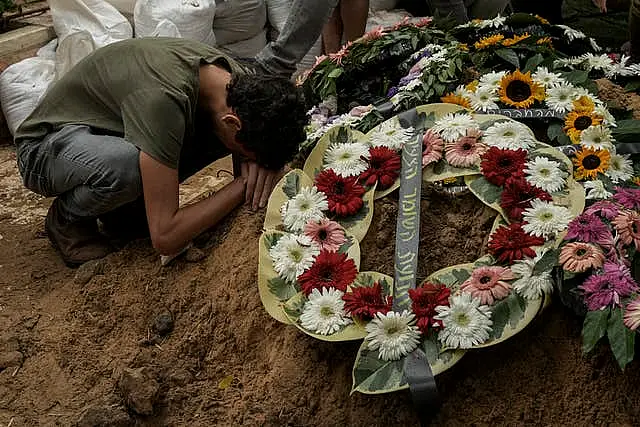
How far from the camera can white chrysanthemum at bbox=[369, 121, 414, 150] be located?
2.68m

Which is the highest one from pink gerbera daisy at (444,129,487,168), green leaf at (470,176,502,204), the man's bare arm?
pink gerbera daisy at (444,129,487,168)

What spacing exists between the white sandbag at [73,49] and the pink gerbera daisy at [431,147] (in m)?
2.33

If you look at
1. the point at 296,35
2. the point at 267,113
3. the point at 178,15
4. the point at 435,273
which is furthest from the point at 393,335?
the point at 178,15

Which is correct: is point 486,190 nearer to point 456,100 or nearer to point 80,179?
point 456,100

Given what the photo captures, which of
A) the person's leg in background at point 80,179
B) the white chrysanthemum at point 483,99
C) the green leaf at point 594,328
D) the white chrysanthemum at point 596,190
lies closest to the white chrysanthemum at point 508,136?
the white chrysanthemum at point 483,99

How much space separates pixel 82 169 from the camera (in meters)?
2.82

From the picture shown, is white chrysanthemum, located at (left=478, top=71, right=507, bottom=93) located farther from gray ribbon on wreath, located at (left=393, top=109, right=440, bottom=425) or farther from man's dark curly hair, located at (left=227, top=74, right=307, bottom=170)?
man's dark curly hair, located at (left=227, top=74, right=307, bottom=170)

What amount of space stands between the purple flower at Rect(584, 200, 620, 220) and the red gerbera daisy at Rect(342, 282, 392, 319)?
60 cm

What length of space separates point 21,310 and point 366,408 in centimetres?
133

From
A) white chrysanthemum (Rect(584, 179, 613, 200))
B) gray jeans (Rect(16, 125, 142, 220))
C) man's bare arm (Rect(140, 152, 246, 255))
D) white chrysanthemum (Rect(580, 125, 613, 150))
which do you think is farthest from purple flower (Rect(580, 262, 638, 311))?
gray jeans (Rect(16, 125, 142, 220))

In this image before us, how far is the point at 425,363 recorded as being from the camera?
2.13 meters

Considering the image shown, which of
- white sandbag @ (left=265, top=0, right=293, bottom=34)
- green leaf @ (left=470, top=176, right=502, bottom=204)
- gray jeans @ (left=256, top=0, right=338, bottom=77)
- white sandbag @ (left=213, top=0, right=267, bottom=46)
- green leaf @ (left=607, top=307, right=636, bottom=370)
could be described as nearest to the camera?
green leaf @ (left=607, top=307, right=636, bottom=370)

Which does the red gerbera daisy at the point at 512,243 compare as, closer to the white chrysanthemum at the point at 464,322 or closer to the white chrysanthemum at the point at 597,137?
the white chrysanthemum at the point at 464,322

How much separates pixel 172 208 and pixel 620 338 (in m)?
1.39
